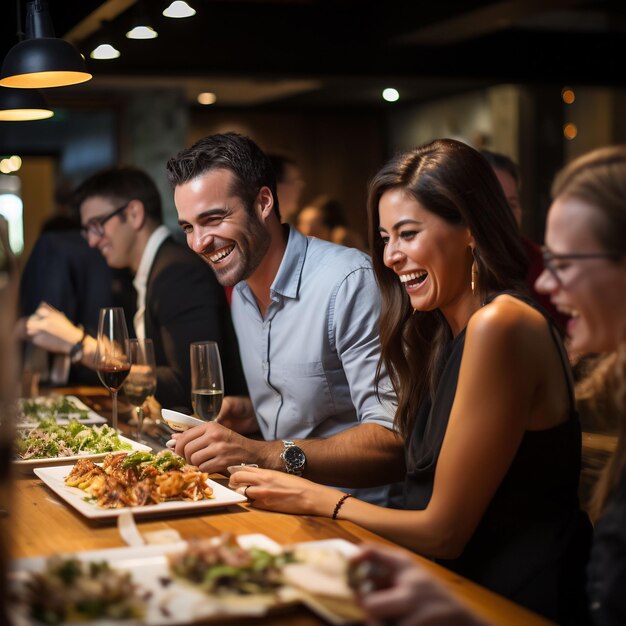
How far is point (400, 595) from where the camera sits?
3.88 ft

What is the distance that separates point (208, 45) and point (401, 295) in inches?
197

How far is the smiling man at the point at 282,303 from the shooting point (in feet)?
8.99

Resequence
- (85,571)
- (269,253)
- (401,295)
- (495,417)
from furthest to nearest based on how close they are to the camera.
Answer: (269,253)
(401,295)
(495,417)
(85,571)

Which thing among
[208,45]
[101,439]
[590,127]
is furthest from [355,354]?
[590,127]

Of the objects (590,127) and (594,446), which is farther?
(590,127)

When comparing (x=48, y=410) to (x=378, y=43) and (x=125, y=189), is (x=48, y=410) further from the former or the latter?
(x=378, y=43)

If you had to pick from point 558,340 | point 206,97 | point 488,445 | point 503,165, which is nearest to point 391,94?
point 206,97

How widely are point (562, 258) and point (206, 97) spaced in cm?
909

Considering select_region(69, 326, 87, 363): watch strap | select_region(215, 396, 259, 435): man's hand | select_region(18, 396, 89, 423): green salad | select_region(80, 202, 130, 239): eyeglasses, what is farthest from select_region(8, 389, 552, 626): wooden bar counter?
select_region(80, 202, 130, 239): eyeglasses

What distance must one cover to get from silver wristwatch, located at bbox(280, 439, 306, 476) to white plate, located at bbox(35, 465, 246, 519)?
0.94ft

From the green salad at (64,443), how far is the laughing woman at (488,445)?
572 millimetres

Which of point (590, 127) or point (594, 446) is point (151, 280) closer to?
point (594, 446)

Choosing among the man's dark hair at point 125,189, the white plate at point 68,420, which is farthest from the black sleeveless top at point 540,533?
the man's dark hair at point 125,189

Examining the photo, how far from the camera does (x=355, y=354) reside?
2705 mm
